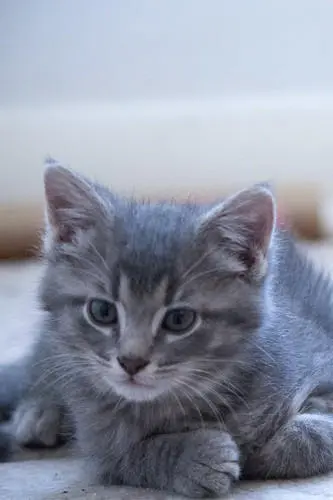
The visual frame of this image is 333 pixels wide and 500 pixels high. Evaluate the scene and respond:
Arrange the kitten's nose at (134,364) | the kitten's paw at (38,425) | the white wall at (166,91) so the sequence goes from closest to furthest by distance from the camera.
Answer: the kitten's nose at (134,364) → the kitten's paw at (38,425) → the white wall at (166,91)

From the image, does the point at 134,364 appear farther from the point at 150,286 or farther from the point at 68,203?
the point at 68,203

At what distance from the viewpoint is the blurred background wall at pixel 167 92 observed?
366 cm

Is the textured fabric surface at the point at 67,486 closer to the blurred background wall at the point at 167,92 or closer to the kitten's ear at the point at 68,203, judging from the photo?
the kitten's ear at the point at 68,203

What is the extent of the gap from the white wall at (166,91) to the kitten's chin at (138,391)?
2230 mm

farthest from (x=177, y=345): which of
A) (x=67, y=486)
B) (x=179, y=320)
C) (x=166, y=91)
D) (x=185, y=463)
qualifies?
(x=166, y=91)

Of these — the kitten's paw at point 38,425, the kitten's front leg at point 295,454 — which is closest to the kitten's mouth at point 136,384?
the kitten's front leg at point 295,454

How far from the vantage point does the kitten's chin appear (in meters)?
1.45

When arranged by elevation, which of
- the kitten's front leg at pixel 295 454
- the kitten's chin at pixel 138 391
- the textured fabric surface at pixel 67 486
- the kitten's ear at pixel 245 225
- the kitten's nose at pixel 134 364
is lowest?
the textured fabric surface at pixel 67 486

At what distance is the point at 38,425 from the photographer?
1810 millimetres

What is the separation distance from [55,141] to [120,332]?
2.39m

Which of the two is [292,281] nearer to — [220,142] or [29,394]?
[29,394]

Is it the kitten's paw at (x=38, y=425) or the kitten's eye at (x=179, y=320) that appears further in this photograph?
the kitten's paw at (x=38, y=425)

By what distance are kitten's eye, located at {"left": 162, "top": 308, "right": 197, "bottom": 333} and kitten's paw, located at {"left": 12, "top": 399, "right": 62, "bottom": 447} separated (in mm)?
460

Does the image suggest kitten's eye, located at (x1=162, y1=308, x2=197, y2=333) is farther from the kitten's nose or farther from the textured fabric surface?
the textured fabric surface
